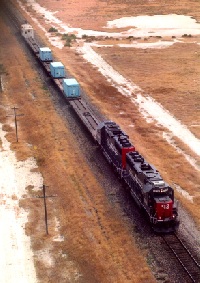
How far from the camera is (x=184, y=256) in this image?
1252 inches

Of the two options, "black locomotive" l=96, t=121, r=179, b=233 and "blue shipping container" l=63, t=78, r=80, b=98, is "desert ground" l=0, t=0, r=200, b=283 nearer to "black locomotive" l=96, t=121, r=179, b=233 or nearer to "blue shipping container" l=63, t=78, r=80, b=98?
"black locomotive" l=96, t=121, r=179, b=233

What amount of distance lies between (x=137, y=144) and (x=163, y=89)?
776 inches

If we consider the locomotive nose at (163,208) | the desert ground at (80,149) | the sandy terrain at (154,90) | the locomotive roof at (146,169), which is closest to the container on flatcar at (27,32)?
the desert ground at (80,149)

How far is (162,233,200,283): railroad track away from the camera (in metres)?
30.2

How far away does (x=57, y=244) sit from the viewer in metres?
33.9

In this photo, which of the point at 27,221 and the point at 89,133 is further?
the point at 89,133

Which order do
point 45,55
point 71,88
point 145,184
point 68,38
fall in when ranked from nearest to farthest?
point 145,184 → point 71,88 → point 45,55 → point 68,38

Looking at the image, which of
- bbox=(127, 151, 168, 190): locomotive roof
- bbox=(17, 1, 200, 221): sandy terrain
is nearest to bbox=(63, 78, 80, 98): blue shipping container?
bbox=(17, 1, 200, 221): sandy terrain

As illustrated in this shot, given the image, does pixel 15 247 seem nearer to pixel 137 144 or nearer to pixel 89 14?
pixel 137 144

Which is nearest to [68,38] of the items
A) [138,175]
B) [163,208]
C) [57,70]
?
[57,70]

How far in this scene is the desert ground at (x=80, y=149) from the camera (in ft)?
106

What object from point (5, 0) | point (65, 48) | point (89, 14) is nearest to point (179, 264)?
point (65, 48)

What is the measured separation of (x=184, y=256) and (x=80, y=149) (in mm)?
19959

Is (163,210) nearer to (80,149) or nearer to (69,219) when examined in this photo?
(69,219)
